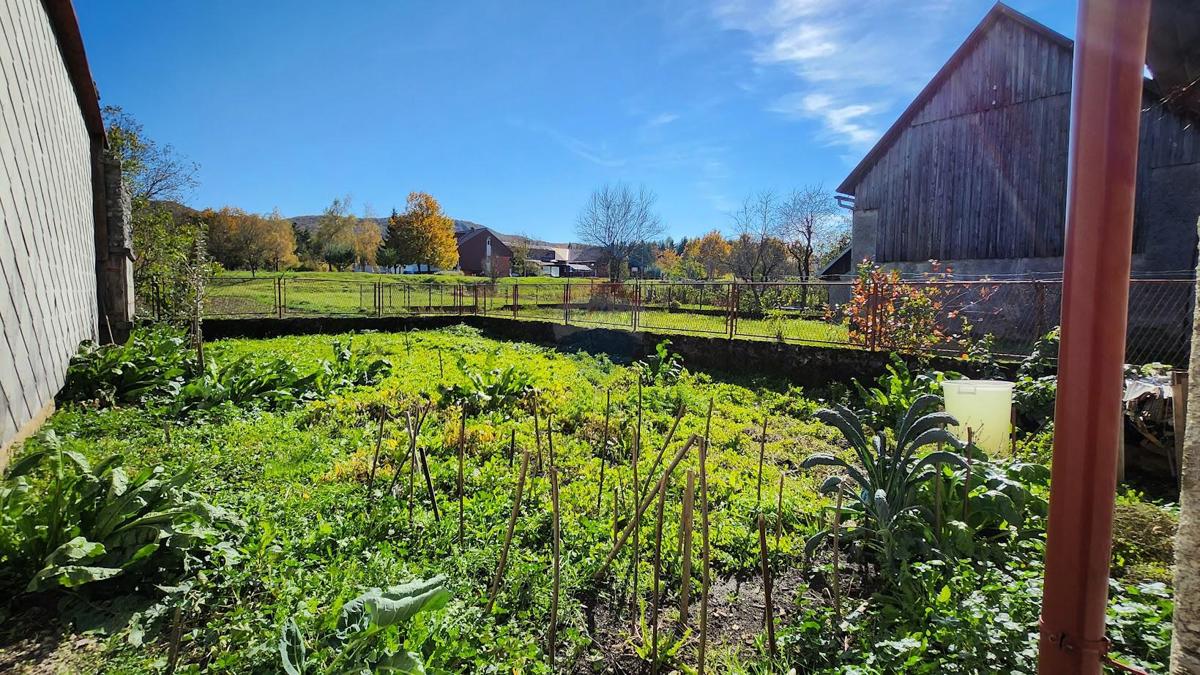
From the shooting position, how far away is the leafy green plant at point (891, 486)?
242cm

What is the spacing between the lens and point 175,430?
464 cm

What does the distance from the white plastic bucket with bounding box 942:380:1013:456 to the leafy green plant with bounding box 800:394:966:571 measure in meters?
1.24

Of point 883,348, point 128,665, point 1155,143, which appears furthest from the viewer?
point 1155,143

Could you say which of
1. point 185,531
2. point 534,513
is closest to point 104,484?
point 185,531

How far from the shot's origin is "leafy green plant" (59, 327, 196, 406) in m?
5.48

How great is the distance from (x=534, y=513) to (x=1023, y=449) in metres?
3.76

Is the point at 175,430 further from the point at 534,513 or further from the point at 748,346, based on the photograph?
the point at 748,346

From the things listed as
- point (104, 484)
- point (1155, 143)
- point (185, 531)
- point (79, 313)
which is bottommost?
point (185, 531)

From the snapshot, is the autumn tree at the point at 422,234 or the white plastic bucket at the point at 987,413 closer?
the white plastic bucket at the point at 987,413

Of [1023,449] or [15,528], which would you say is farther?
[1023,449]

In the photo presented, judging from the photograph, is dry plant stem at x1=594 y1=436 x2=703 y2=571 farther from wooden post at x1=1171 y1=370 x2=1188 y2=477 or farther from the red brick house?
the red brick house

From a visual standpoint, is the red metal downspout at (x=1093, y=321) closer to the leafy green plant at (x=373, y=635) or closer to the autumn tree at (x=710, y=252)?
the leafy green plant at (x=373, y=635)

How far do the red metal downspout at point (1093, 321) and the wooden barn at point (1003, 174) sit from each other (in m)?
12.0

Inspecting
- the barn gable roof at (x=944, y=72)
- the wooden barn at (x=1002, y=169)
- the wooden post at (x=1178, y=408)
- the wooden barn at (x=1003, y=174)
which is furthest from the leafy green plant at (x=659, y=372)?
the barn gable roof at (x=944, y=72)
